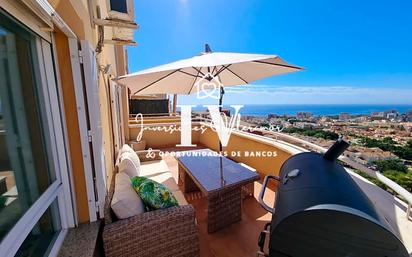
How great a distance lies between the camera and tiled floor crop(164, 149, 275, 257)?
2.32 metres

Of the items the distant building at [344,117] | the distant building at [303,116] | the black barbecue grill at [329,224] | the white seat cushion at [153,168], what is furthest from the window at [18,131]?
the distant building at [303,116]

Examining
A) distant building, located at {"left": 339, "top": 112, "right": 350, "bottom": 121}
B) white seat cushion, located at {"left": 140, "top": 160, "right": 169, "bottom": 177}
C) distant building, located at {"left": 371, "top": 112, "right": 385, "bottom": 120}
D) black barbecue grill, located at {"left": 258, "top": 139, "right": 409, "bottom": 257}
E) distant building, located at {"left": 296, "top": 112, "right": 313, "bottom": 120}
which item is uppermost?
distant building, located at {"left": 371, "top": 112, "right": 385, "bottom": 120}

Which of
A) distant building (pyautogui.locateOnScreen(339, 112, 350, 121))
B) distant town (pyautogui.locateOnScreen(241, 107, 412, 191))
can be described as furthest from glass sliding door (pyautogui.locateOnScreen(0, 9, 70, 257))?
distant building (pyautogui.locateOnScreen(339, 112, 350, 121))

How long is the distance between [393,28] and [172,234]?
31.5ft

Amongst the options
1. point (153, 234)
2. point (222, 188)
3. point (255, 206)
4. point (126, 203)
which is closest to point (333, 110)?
point (255, 206)

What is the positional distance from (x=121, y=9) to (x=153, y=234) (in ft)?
7.91

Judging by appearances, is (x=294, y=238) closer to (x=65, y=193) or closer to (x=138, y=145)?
(x=65, y=193)

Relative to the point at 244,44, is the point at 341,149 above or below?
below

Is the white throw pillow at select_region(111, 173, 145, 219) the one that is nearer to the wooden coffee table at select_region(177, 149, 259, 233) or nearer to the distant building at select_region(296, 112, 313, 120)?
the wooden coffee table at select_region(177, 149, 259, 233)

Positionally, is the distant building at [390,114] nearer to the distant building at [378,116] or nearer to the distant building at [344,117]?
the distant building at [378,116]

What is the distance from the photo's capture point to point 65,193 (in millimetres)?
1615

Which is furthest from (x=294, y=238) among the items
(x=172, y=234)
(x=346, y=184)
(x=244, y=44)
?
(x=244, y=44)

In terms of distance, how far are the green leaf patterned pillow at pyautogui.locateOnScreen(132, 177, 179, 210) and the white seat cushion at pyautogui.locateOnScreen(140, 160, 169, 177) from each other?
158 centimetres

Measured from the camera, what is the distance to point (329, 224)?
1040 mm
